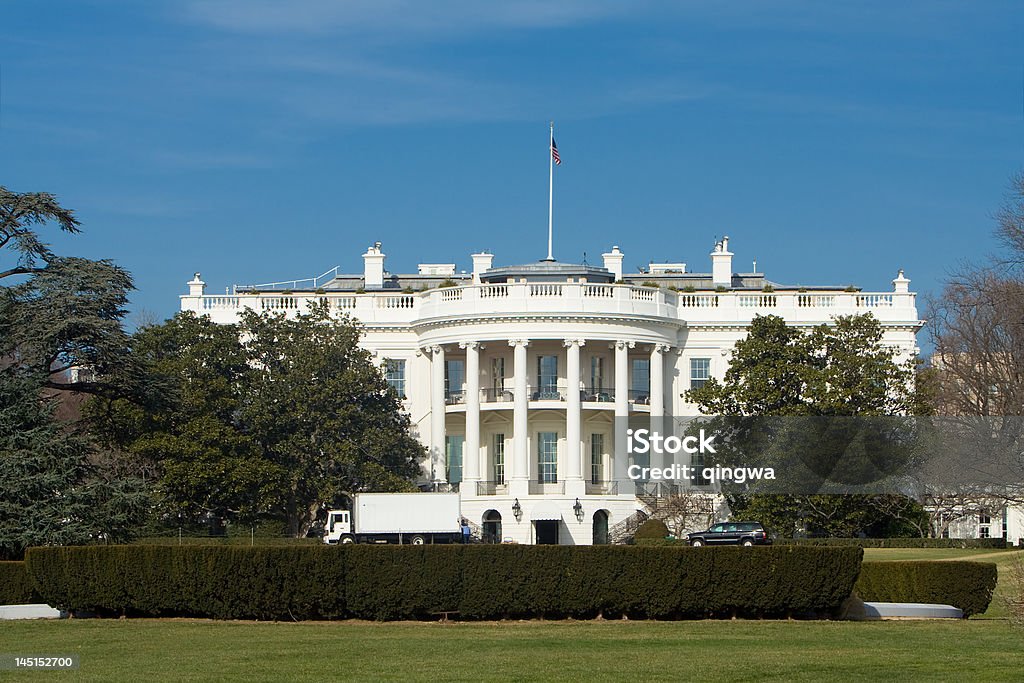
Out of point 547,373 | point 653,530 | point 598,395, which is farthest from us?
point 547,373

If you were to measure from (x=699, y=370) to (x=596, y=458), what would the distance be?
6.45 m

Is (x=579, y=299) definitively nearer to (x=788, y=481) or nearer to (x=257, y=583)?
(x=788, y=481)

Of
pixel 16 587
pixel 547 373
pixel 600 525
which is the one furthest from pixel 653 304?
pixel 16 587

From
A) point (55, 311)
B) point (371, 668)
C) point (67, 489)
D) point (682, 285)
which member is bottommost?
point (371, 668)

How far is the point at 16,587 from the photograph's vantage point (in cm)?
3406

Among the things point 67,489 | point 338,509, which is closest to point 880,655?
point 67,489

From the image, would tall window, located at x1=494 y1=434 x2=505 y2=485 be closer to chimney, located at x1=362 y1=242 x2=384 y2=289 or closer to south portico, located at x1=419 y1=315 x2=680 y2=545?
south portico, located at x1=419 y1=315 x2=680 y2=545

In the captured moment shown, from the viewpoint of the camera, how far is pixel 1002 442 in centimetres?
5378

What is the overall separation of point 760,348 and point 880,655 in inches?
1514

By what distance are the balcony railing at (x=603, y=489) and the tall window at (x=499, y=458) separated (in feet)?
13.5

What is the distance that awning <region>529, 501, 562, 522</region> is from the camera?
6856cm

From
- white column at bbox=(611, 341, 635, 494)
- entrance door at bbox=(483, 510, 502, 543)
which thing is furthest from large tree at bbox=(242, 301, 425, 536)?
white column at bbox=(611, 341, 635, 494)

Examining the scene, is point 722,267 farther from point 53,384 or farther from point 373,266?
point 53,384

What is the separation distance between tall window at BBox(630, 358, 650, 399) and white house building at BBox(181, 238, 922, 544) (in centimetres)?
6
